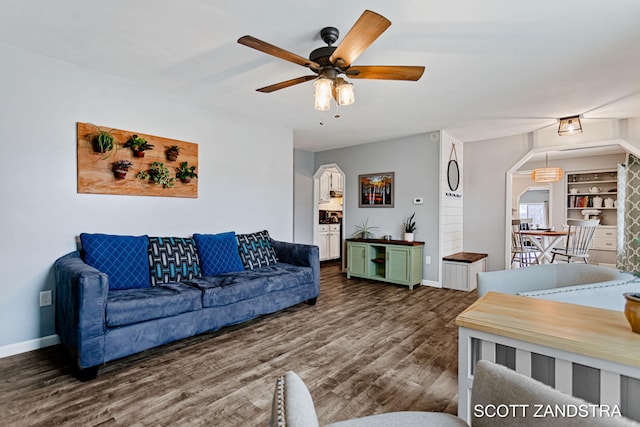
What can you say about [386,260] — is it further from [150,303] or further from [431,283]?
[150,303]

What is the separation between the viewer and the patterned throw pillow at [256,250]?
3.67 m

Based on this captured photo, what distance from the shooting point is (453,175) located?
17.0 feet

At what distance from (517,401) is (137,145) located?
344 centimetres

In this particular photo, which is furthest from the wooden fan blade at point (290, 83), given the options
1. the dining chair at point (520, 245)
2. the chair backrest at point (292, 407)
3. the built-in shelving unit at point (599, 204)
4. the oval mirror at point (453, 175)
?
the built-in shelving unit at point (599, 204)

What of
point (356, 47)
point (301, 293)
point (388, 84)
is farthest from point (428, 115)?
point (301, 293)

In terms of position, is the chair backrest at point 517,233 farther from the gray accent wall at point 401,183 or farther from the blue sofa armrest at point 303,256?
the blue sofa armrest at point 303,256

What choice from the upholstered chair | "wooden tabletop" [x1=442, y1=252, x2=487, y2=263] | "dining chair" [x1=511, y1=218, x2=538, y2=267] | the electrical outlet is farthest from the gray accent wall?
the electrical outlet

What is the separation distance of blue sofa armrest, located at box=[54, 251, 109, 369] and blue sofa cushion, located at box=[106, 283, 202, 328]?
9 centimetres

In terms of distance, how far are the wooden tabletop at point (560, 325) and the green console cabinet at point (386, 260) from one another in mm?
3160

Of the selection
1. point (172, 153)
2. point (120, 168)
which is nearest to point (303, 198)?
point (172, 153)

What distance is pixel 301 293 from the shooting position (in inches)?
140

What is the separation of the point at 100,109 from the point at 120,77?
365 mm

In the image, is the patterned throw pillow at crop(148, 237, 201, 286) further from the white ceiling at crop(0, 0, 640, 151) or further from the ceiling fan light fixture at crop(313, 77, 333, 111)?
the ceiling fan light fixture at crop(313, 77, 333, 111)

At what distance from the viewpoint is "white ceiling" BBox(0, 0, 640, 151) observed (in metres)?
1.98
